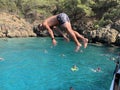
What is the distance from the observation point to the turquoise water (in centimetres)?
2769

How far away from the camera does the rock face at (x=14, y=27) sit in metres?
61.1

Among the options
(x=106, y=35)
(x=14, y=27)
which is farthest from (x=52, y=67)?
(x=14, y=27)

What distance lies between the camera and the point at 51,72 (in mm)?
32719

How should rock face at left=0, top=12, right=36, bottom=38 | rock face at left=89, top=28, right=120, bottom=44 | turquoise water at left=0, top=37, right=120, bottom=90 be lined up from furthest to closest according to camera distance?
rock face at left=0, top=12, right=36, bottom=38
rock face at left=89, top=28, right=120, bottom=44
turquoise water at left=0, top=37, right=120, bottom=90

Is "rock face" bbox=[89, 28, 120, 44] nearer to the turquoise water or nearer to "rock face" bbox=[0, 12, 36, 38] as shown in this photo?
the turquoise water

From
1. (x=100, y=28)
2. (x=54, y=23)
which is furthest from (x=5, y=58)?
(x=54, y=23)

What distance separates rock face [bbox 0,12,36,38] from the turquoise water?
11250 millimetres

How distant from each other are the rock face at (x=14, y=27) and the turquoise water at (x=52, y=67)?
11250mm

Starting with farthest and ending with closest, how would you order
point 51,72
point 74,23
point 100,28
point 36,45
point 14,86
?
point 74,23, point 100,28, point 36,45, point 51,72, point 14,86

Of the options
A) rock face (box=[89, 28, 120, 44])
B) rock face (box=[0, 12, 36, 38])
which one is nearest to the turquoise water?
rock face (box=[89, 28, 120, 44])

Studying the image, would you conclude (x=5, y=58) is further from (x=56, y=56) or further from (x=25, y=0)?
(x=25, y=0)

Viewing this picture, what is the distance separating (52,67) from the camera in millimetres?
34938

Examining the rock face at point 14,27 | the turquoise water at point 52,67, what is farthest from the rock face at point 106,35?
the rock face at point 14,27

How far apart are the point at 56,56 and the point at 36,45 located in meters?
9.87
